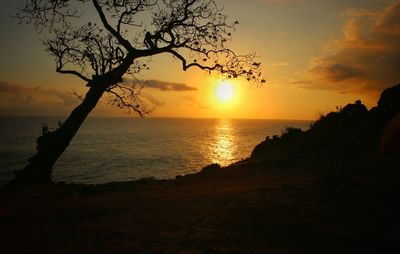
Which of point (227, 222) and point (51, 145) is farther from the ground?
point (51, 145)

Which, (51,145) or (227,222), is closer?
(227,222)

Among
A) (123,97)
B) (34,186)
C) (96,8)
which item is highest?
(96,8)

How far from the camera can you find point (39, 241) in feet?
19.9

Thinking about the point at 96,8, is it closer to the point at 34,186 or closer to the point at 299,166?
the point at 34,186

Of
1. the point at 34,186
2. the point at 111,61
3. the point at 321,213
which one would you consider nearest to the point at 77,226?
the point at 321,213

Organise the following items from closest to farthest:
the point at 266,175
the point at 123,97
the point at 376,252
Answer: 1. the point at 376,252
2. the point at 266,175
3. the point at 123,97

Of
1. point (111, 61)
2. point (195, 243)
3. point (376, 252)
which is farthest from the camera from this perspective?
point (111, 61)

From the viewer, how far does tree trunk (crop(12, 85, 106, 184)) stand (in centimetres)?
1432

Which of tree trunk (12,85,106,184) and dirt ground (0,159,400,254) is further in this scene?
tree trunk (12,85,106,184)

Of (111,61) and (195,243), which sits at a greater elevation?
(111,61)

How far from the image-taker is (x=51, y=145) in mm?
14609

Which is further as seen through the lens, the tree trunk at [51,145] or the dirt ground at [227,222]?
the tree trunk at [51,145]

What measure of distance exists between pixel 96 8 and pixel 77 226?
34.3 ft

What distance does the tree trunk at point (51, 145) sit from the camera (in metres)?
14.3
